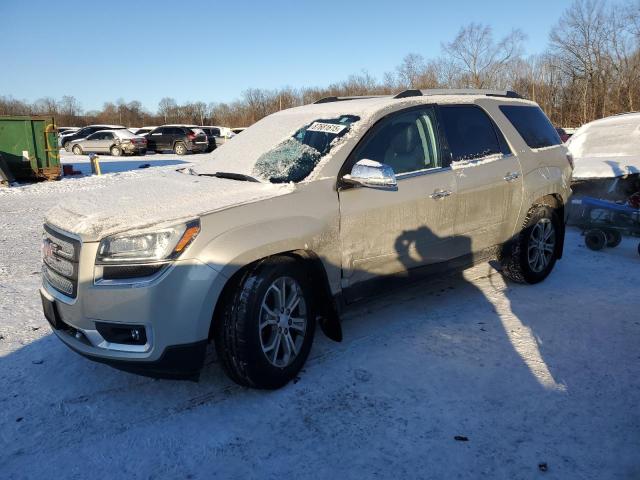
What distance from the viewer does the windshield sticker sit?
3689 millimetres

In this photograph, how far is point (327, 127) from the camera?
3.78m

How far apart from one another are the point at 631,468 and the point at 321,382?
1728 mm

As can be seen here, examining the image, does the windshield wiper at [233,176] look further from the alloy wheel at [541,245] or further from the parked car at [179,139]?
the parked car at [179,139]

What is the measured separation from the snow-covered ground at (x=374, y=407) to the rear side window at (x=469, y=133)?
1394mm

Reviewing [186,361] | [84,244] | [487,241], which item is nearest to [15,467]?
[186,361]

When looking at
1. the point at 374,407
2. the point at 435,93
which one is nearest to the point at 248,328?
the point at 374,407

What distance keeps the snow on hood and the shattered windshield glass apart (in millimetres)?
5513

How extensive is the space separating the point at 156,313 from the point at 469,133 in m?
3.08

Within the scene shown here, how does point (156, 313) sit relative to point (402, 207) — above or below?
below

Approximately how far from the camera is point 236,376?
3.03 metres

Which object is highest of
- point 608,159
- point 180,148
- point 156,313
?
point 180,148

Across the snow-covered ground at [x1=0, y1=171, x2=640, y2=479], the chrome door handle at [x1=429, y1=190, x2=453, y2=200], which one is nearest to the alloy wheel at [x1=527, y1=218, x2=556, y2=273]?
the snow-covered ground at [x1=0, y1=171, x2=640, y2=479]

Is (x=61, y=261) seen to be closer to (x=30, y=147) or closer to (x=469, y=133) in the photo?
(x=469, y=133)

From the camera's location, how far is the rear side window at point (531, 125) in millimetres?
4910
